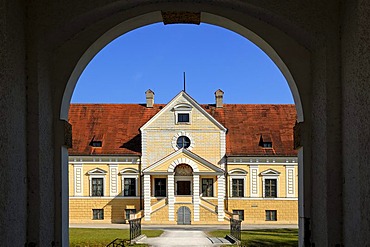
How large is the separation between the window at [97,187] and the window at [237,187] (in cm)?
814

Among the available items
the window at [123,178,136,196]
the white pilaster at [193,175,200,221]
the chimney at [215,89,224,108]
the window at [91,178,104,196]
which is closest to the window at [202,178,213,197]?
the white pilaster at [193,175,200,221]

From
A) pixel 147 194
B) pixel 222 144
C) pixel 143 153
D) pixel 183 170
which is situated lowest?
pixel 147 194

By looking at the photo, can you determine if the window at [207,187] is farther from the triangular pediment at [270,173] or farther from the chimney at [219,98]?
the chimney at [219,98]

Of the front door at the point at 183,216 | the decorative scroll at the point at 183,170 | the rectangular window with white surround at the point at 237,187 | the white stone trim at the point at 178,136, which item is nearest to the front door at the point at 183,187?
the decorative scroll at the point at 183,170

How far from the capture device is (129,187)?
3597 centimetres

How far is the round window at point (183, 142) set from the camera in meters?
36.0

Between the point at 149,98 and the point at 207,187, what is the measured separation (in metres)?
7.59

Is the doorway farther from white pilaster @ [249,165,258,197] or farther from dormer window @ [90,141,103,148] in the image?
dormer window @ [90,141,103,148]

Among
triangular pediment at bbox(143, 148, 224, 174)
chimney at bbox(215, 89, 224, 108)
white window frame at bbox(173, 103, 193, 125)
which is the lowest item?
triangular pediment at bbox(143, 148, 224, 174)

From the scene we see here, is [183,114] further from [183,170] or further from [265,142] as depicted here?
[265,142]

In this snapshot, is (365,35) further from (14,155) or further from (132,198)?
(132,198)

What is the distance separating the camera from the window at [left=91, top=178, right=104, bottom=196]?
3588 cm

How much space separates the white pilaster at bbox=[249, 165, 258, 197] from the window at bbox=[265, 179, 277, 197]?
646 millimetres

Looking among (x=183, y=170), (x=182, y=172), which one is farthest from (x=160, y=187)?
(x=183, y=170)
